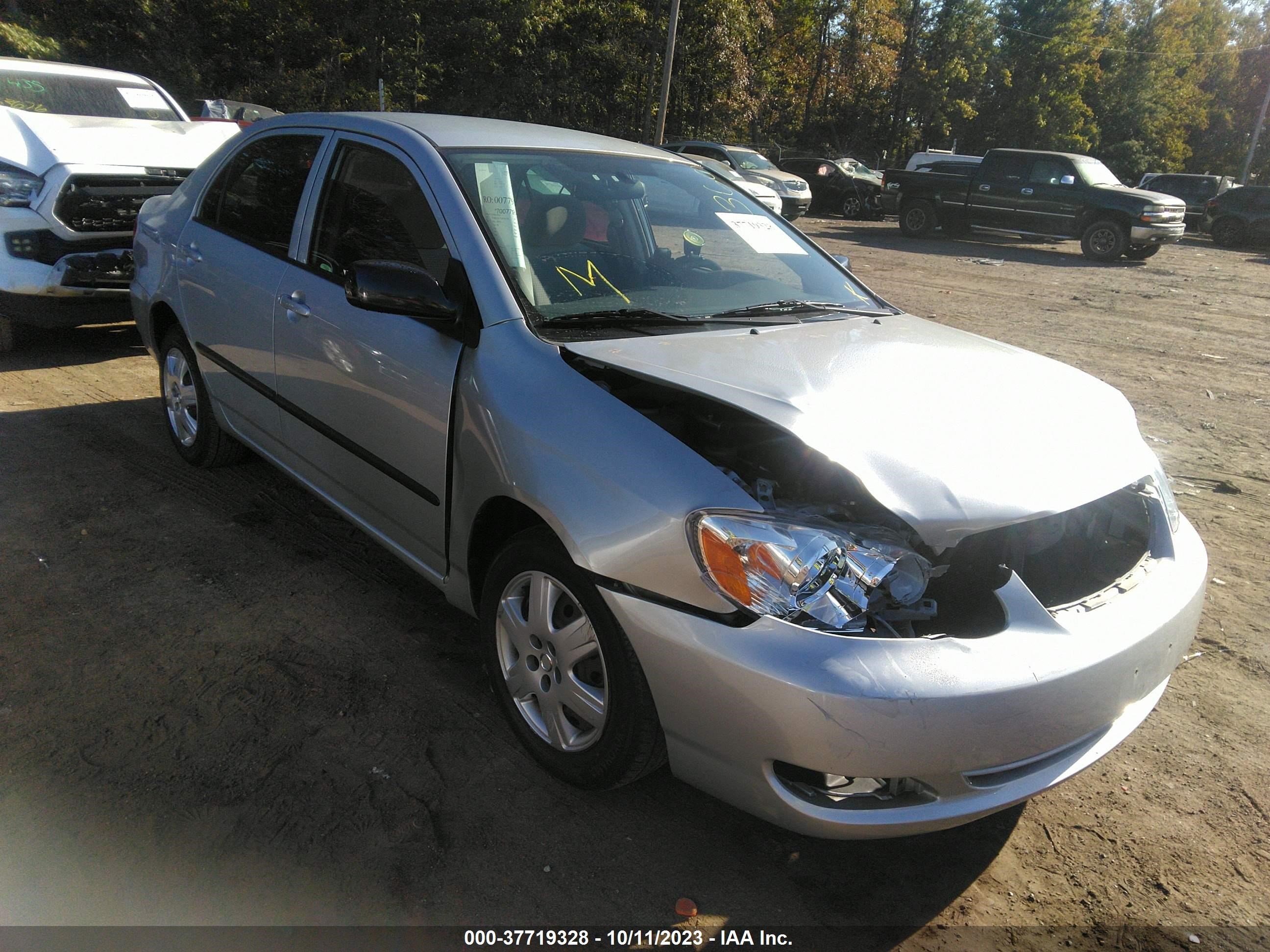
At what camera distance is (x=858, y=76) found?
132 ft

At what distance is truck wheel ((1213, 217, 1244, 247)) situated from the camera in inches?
853

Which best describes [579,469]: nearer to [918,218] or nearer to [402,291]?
[402,291]

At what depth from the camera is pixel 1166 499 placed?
2678mm

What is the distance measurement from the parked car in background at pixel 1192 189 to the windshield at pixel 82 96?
2627 centimetres

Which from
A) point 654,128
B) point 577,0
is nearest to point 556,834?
point 577,0

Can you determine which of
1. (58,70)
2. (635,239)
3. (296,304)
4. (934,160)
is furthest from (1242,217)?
(296,304)

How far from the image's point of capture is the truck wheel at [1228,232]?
21656 millimetres

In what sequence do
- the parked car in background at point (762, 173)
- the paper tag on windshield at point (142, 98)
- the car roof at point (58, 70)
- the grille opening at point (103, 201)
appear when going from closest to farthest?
the grille opening at point (103, 201) < the car roof at point (58, 70) < the paper tag on windshield at point (142, 98) < the parked car in background at point (762, 173)

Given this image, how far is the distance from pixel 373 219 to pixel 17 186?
432 centimetres

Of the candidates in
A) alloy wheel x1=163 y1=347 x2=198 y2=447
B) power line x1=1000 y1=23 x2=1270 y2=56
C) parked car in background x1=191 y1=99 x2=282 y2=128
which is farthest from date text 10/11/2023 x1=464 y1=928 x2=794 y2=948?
power line x1=1000 y1=23 x2=1270 y2=56

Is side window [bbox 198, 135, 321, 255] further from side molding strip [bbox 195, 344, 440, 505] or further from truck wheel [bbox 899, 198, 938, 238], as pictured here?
truck wheel [bbox 899, 198, 938, 238]

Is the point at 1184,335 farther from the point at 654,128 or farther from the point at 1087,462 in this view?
the point at 654,128

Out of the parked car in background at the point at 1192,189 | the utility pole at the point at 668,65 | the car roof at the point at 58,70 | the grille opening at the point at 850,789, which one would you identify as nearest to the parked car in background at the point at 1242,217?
the parked car in background at the point at 1192,189

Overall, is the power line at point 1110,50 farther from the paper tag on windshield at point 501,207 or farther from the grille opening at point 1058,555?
the grille opening at point 1058,555
